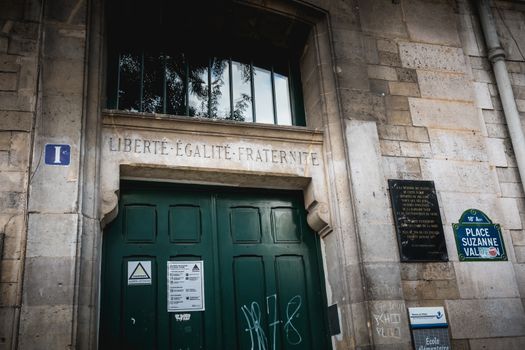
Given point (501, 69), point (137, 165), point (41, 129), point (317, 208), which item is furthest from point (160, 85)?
point (501, 69)

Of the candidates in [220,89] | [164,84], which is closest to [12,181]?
[164,84]

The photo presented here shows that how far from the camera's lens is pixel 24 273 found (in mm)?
4109

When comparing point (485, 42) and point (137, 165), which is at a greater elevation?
point (485, 42)

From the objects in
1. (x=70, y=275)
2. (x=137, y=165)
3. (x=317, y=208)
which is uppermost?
(x=137, y=165)

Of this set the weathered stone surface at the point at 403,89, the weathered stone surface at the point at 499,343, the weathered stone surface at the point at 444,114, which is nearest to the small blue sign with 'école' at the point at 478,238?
the weathered stone surface at the point at 499,343

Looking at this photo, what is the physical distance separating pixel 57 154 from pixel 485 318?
445 cm

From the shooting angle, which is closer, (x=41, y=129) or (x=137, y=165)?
(x=41, y=129)

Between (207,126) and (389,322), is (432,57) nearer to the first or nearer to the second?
(207,126)

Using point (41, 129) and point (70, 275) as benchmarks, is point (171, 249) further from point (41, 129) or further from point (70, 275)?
point (41, 129)

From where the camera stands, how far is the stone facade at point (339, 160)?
4.27 metres

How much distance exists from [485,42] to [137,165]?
15.5 feet

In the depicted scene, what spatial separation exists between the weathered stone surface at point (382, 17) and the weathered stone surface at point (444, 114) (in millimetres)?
973

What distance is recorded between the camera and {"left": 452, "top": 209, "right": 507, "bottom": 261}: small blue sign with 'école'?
5.45 metres

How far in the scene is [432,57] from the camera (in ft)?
20.8
